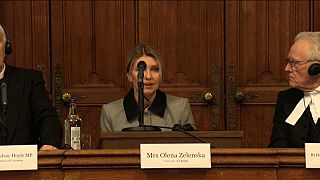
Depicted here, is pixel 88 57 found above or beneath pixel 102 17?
beneath

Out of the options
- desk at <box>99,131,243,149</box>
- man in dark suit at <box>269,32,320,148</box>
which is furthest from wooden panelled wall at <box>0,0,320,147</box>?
desk at <box>99,131,243,149</box>

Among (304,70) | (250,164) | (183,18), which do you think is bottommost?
(250,164)

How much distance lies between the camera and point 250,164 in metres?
2.39

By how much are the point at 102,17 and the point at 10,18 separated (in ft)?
2.26

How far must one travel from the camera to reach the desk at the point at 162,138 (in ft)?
8.72

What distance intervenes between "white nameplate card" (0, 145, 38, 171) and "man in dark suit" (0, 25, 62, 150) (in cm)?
82

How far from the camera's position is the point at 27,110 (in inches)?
131

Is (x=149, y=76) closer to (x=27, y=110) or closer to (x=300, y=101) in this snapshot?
(x=27, y=110)

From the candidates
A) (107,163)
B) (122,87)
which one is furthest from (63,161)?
(122,87)

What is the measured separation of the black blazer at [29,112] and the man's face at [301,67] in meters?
1.28

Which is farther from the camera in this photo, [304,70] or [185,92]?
[185,92]

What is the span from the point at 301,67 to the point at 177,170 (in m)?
1.30

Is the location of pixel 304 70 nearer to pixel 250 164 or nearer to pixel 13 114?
pixel 250 164

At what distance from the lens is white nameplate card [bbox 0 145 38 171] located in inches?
92.7
